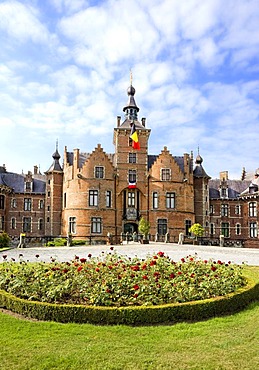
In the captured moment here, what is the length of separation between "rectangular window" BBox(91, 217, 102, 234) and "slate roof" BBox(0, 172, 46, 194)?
35.2 ft

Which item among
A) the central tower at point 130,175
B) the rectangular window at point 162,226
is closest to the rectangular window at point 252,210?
the rectangular window at point 162,226

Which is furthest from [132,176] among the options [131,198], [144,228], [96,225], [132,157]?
[144,228]

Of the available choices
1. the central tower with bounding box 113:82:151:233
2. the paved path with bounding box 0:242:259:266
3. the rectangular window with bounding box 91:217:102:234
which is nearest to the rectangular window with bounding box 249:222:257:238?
the central tower with bounding box 113:82:151:233

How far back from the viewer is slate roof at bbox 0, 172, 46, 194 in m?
47.5

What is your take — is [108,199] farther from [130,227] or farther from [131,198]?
[130,227]

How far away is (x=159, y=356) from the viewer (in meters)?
6.39

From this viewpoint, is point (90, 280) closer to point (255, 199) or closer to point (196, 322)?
point (196, 322)

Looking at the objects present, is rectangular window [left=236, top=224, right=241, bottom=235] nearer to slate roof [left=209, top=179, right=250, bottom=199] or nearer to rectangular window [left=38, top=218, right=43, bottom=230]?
slate roof [left=209, top=179, right=250, bottom=199]

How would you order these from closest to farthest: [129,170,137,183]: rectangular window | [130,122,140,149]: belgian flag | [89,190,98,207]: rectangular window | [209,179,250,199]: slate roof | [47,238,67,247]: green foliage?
[47,238,67,247]: green foliage < [89,190,98,207]: rectangular window < [130,122,140,149]: belgian flag < [129,170,137,183]: rectangular window < [209,179,250,199]: slate roof

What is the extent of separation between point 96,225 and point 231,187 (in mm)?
20847

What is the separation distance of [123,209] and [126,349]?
35.5m

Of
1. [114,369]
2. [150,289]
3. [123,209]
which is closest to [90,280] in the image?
[150,289]

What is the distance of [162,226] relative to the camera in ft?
136

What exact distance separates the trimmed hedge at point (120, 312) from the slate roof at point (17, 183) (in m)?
40.1
